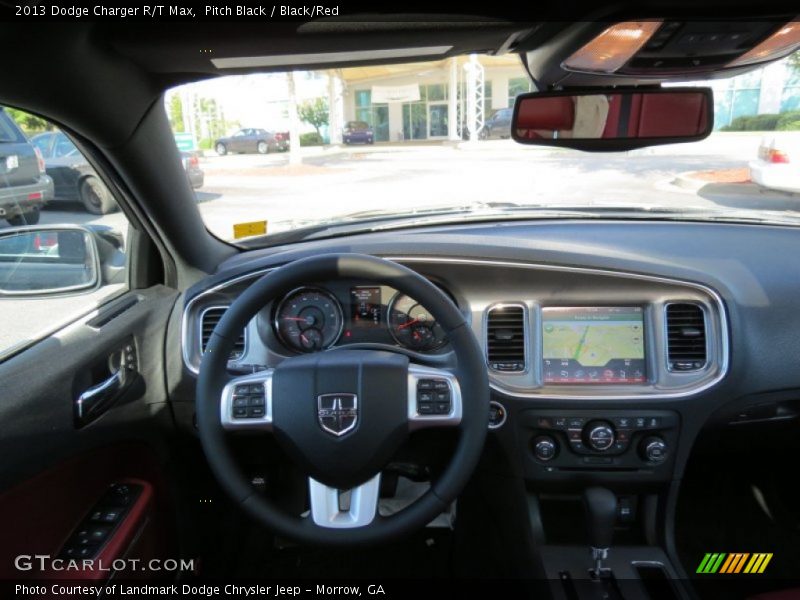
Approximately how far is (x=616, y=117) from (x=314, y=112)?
1.74 metres

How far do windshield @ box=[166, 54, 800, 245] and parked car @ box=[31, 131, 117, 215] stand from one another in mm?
373

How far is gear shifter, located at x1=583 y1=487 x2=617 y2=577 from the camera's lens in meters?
2.40

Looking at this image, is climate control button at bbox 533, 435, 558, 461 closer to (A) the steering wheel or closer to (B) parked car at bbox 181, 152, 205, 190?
(A) the steering wheel

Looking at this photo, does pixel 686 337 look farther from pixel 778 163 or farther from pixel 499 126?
pixel 778 163

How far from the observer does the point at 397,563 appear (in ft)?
9.61

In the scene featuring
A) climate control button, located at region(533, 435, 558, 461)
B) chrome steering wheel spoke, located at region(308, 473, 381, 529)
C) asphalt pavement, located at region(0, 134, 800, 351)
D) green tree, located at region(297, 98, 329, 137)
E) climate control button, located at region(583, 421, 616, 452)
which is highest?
green tree, located at region(297, 98, 329, 137)

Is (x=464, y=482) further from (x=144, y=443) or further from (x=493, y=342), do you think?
(x=144, y=443)

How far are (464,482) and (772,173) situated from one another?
285 cm

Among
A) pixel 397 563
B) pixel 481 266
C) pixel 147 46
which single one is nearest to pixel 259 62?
pixel 147 46

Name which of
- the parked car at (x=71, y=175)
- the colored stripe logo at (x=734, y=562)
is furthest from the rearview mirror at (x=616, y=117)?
the colored stripe logo at (x=734, y=562)

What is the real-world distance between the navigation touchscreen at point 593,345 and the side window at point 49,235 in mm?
1766

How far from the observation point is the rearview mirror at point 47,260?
6.76 feet

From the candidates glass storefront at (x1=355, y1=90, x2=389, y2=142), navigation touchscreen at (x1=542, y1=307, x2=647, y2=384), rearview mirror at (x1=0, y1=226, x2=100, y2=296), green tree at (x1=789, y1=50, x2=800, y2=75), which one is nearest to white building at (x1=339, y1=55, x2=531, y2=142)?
glass storefront at (x1=355, y1=90, x2=389, y2=142)

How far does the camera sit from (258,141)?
11.8ft
